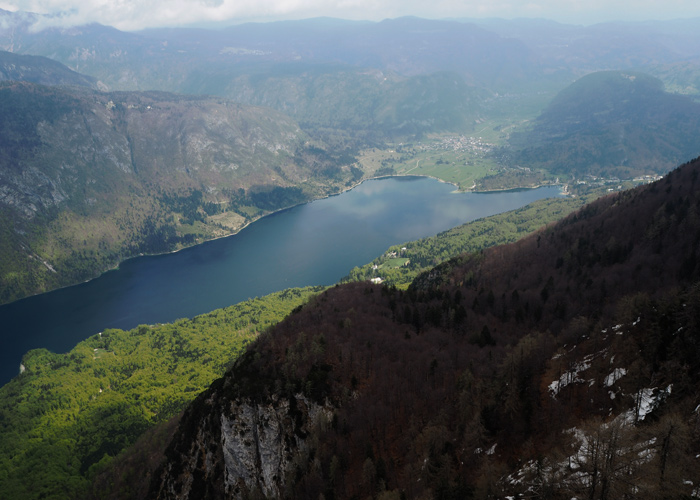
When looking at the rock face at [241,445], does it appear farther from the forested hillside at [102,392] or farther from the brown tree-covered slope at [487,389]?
the forested hillside at [102,392]

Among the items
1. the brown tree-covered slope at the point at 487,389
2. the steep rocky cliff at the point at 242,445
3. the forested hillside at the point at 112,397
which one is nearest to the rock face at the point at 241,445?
the steep rocky cliff at the point at 242,445

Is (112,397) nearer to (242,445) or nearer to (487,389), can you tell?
(242,445)

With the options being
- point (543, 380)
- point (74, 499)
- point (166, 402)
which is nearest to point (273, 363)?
point (543, 380)

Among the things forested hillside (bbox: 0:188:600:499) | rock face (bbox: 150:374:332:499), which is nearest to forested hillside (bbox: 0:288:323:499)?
forested hillside (bbox: 0:188:600:499)

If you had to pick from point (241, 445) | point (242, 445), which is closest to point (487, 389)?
point (242, 445)

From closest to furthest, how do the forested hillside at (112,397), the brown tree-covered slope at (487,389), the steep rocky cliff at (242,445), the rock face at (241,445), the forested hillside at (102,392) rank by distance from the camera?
the brown tree-covered slope at (487,389)
the steep rocky cliff at (242,445)
the rock face at (241,445)
the forested hillside at (112,397)
the forested hillside at (102,392)

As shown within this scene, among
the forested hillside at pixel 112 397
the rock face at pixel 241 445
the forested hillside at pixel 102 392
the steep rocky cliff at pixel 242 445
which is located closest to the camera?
the steep rocky cliff at pixel 242 445

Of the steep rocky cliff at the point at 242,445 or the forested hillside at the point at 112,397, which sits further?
the forested hillside at the point at 112,397
